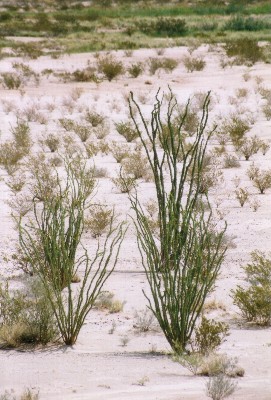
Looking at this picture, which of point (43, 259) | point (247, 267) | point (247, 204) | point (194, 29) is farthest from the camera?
point (194, 29)

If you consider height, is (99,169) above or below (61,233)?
below

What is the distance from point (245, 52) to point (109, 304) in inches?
818

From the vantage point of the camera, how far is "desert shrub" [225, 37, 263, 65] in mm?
26772

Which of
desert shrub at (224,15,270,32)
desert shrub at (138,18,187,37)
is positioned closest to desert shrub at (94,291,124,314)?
desert shrub at (138,18,187,37)

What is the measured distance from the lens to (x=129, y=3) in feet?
182

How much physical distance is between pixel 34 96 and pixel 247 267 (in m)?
13.9

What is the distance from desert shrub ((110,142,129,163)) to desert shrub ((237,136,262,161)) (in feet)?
6.20

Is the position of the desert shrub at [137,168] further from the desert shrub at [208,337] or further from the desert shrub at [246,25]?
the desert shrub at [246,25]

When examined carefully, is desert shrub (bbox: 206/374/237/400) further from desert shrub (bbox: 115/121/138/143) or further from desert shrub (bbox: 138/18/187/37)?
desert shrub (bbox: 138/18/187/37)

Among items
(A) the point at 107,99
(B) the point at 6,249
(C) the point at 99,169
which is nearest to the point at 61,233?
(B) the point at 6,249

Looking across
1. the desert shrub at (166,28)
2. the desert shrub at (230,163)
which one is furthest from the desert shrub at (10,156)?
the desert shrub at (166,28)

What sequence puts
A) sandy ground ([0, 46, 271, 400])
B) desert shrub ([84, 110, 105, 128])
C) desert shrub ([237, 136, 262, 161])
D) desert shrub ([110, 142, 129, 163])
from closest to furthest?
1. sandy ground ([0, 46, 271, 400])
2. desert shrub ([110, 142, 129, 163])
3. desert shrub ([237, 136, 262, 161])
4. desert shrub ([84, 110, 105, 128])

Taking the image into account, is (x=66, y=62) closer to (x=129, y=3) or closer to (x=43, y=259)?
(x=43, y=259)

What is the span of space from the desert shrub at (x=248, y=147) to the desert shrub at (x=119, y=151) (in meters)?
1.89
